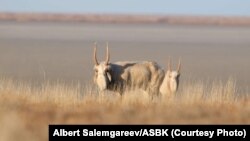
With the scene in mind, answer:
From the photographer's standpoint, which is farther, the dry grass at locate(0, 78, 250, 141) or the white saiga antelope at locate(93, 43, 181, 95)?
the white saiga antelope at locate(93, 43, 181, 95)

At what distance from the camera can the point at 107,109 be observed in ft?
45.1

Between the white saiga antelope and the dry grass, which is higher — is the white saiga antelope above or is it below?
above

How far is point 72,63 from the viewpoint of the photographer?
35656 millimetres

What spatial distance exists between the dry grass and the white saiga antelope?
0.84ft

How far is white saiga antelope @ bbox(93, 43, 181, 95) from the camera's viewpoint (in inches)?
632

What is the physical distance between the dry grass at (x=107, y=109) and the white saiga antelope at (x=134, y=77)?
0.26 m

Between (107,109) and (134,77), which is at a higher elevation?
(134,77)

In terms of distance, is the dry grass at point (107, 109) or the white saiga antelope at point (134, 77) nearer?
the dry grass at point (107, 109)

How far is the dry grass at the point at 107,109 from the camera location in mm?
12320

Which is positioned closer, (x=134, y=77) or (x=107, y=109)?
(x=107, y=109)

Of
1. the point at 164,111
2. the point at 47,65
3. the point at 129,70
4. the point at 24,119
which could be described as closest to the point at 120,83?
the point at 129,70

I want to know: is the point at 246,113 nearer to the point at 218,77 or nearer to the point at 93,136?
the point at 93,136

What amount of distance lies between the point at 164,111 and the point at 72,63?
22.4 meters

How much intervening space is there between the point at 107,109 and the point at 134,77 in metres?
2.86
